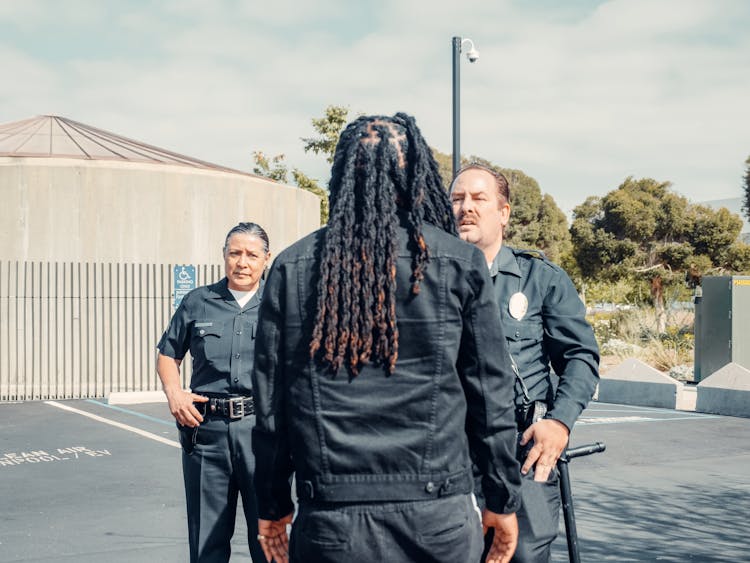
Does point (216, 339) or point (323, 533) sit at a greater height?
point (216, 339)

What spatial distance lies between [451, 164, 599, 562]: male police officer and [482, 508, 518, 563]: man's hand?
64 centimetres

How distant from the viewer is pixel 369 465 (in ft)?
6.94

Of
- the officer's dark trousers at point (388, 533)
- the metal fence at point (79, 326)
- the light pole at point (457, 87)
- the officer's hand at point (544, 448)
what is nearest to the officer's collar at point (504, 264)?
the officer's hand at point (544, 448)

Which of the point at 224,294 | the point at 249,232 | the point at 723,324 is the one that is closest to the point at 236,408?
the point at 224,294

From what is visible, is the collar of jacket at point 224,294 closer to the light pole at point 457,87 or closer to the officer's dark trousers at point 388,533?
the officer's dark trousers at point 388,533

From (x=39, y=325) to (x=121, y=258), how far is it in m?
2.05

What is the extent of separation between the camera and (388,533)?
2090mm

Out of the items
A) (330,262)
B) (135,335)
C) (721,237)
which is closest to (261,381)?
(330,262)

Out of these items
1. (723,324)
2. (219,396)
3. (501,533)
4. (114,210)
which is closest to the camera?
(501,533)

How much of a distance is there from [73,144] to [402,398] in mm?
21487

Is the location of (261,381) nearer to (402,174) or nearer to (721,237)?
(402,174)

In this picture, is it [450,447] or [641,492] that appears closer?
[450,447]

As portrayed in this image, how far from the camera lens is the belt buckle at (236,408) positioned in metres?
4.24

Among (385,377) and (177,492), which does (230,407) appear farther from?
(177,492)
